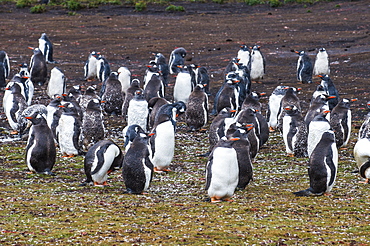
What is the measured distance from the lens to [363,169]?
9336 millimetres

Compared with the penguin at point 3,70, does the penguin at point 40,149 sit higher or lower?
Answer: lower

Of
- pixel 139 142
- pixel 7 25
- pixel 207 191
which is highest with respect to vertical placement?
pixel 7 25

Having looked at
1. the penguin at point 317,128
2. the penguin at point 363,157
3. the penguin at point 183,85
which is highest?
the penguin at point 183,85

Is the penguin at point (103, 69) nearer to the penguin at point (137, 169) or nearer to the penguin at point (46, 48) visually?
the penguin at point (46, 48)

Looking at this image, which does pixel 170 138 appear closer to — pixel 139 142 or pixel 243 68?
pixel 139 142

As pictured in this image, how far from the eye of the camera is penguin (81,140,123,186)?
9023 millimetres

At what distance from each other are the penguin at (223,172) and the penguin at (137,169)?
3.28 ft

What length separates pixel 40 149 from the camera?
31.9ft

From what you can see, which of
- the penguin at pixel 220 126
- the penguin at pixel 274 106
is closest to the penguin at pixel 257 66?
the penguin at pixel 274 106

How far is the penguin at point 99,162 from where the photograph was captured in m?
9.02

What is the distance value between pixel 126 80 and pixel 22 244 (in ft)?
43.6

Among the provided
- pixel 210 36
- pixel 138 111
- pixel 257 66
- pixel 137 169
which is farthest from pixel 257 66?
pixel 137 169

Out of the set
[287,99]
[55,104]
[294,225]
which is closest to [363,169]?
[294,225]

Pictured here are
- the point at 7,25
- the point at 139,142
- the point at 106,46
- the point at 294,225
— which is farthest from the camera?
the point at 7,25
